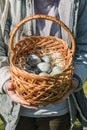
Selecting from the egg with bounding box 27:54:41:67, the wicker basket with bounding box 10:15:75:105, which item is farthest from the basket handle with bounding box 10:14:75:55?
the egg with bounding box 27:54:41:67

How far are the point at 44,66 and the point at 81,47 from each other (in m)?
0.32

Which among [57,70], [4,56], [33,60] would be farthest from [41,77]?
[4,56]

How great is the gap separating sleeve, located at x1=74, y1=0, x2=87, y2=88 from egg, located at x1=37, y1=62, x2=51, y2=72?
0.21 metres

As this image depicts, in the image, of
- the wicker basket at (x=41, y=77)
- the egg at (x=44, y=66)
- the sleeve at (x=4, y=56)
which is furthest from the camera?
the sleeve at (x=4, y=56)

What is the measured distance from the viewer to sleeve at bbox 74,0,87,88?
267cm

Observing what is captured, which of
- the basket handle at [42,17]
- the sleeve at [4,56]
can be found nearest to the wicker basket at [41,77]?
the basket handle at [42,17]

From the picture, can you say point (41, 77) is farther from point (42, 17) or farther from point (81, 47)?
point (81, 47)

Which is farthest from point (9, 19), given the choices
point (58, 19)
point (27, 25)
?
point (58, 19)

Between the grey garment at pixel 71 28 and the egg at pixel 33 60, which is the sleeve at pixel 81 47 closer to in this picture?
the grey garment at pixel 71 28

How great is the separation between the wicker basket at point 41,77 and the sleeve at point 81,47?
11 centimetres

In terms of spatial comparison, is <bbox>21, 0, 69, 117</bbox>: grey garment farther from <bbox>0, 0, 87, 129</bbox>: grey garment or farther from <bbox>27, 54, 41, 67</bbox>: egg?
<bbox>27, 54, 41, 67</bbox>: egg

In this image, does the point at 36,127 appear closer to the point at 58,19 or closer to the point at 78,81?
the point at 78,81

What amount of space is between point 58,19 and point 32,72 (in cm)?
30

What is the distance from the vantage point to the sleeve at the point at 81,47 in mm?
2667
